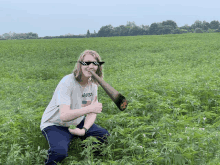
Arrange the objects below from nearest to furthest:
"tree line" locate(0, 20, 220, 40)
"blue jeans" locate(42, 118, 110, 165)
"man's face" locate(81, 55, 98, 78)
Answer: "blue jeans" locate(42, 118, 110, 165)
"man's face" locate(81, 55, 98, 78)
"tree line" locate(0, 20, 220, 40)

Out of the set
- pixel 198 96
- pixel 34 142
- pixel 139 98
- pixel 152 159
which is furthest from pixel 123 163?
pixel 198 96

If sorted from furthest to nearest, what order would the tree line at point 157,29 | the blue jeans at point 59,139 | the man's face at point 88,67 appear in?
the tree line at point 157,29, the man's face at point 88,67, the blue jeans at point 59,139

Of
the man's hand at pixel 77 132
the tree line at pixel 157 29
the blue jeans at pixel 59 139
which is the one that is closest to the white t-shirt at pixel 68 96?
the blue jeans at pixel 59 139

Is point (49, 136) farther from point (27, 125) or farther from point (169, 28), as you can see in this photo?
point (169, 28)

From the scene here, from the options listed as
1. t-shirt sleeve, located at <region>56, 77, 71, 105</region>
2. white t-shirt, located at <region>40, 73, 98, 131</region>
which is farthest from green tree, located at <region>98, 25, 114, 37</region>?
t-shirt sleeve, located at <region>56, 77, 71, 105</region>

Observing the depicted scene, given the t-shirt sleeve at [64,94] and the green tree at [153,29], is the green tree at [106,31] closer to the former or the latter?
the green tree at [153,29]

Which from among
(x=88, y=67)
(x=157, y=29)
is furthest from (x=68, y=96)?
(x=157, y=29)

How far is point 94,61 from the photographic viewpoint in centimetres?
335

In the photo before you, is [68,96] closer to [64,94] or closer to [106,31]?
[64,94]

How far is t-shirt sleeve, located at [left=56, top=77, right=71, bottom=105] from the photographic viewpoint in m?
3.21

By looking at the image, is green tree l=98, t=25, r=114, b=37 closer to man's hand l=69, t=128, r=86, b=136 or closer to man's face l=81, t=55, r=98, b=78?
man's face l=81, t=55, r=98, b=78

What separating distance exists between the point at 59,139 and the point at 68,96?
27.7 inches

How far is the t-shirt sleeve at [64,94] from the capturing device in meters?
3.21

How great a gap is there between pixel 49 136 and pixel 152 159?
164cm
